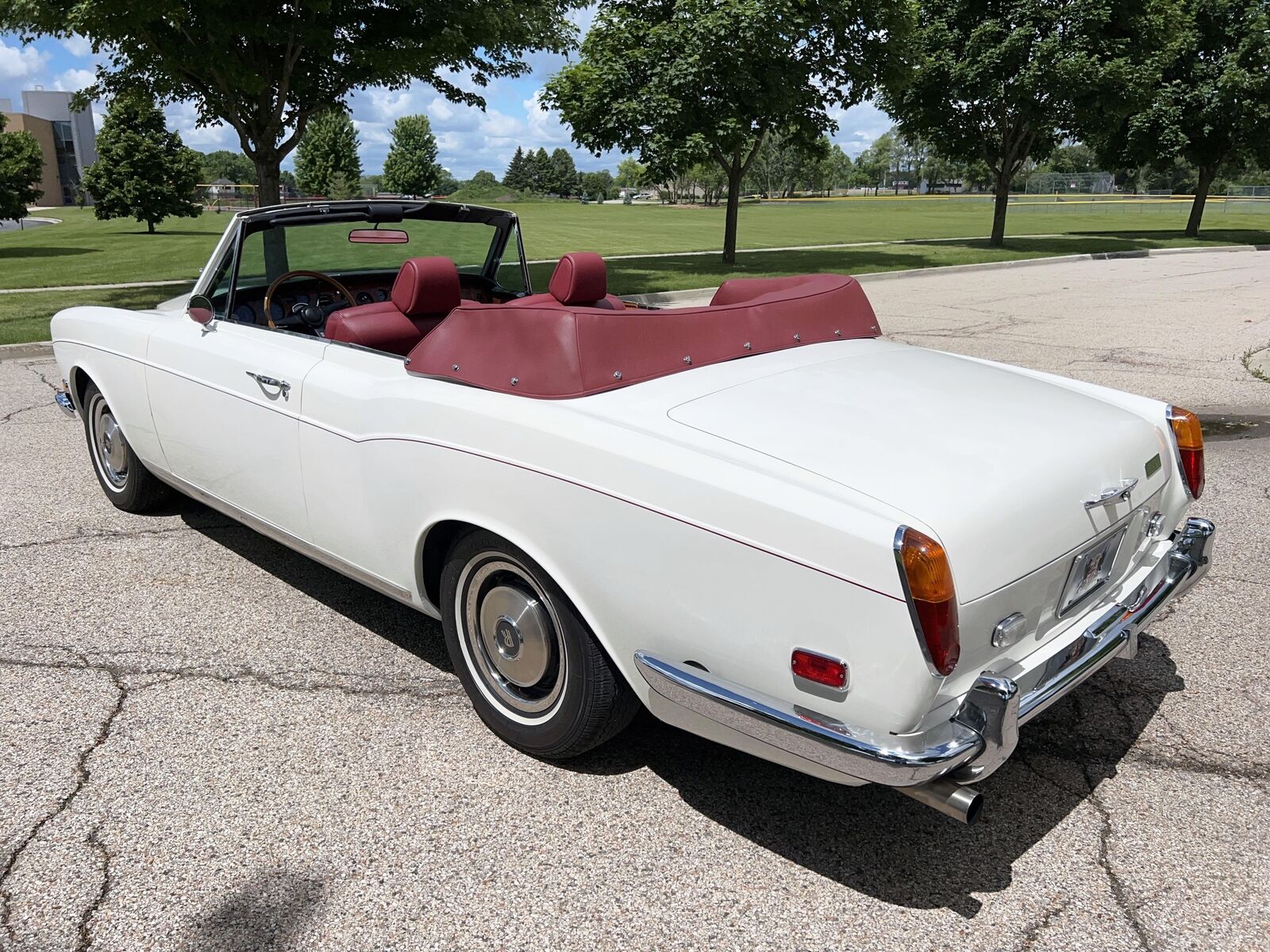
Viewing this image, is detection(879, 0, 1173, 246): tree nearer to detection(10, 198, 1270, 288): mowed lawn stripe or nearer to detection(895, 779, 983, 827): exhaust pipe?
detection(10, 198, 1270, 288): mowed lawn stripe

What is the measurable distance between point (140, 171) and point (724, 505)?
147ft

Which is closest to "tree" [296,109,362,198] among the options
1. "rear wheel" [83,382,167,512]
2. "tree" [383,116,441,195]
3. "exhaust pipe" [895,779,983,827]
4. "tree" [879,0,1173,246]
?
"tree" [383,116,441,195]

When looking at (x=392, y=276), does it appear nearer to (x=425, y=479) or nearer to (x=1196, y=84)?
(x=425, y=479)

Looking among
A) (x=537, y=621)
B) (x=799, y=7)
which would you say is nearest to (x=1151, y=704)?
(x=537, y=621)

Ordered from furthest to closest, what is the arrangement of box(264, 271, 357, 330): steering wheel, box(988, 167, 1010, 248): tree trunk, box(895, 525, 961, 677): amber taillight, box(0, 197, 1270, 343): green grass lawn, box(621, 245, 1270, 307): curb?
1. box(988, 167, 1010, 248): tree trunk
2. box(0, 197, 1270, 343): green grass lawn
3. box(621, 245, 1270, 307): curb
4. box(264, 271, 357, 330): steering wheel
5. box(895, 525, 961, 677): amber taillight

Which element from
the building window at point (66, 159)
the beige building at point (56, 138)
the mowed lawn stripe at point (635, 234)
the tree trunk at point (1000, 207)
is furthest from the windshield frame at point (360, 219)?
the building window at point (66, 159)

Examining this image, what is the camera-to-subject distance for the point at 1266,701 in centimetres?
327

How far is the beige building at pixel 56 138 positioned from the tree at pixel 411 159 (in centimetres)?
4808

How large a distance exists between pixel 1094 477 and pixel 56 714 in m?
3.23

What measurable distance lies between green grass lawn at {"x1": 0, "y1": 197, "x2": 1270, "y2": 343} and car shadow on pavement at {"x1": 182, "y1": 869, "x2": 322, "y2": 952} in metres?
9.81

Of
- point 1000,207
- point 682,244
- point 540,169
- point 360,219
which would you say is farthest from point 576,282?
point 540,169

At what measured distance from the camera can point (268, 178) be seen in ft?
43.3

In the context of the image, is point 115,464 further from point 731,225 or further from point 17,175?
point 17,175

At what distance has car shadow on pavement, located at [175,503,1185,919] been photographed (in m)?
2.50
